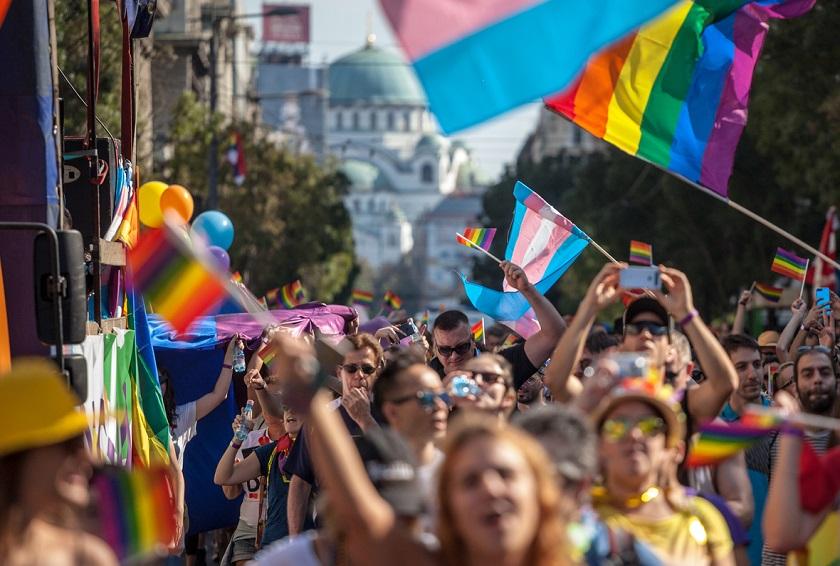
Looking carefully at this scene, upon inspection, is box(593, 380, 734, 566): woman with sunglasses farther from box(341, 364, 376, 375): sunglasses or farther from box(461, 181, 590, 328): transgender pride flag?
box(461, 181, 590, 328): transgender pride flag

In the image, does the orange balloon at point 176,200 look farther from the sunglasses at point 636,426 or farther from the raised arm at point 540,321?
the sunglasses at point 636,426

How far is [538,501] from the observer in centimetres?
409

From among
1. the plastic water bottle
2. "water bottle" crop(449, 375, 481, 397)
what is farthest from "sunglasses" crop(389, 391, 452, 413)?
the plastic water bottle

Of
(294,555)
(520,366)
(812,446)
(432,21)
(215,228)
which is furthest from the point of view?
(215,228)

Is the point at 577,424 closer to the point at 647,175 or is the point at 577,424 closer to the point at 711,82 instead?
the point at 711,82

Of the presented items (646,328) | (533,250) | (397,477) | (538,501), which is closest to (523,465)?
(538,501)

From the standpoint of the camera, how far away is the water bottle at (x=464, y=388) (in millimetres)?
6371

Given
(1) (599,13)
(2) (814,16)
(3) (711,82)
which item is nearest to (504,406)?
(1) (599,13)

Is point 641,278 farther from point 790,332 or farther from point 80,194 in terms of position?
point 790,332

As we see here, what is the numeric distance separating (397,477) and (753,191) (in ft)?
103

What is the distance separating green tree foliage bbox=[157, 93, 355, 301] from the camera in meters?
35.3

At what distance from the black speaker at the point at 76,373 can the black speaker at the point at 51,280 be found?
0.12 metres

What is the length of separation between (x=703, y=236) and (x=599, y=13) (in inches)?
1262

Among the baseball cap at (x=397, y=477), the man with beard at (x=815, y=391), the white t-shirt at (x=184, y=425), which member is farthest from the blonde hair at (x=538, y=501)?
the white t-shirt at (x=184, y=425)
